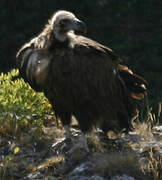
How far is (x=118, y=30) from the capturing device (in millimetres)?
19234

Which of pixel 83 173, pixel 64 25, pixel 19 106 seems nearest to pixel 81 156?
pixel 83 173

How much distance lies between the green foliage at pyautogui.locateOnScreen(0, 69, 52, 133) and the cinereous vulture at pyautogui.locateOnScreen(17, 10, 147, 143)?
26 cm

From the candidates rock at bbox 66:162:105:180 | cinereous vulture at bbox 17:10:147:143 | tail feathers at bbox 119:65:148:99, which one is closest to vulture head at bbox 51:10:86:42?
cinereous vulture at bbox 17:10:147:143

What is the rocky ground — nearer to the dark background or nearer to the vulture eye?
the vulture eye

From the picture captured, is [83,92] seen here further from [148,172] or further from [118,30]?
[118,30]

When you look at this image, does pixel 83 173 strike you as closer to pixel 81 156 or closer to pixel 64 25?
pixel 81 156

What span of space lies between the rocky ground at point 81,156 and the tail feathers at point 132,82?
1.54 feet

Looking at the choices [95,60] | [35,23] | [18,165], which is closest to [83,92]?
[95,60]

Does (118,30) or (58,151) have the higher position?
(118,30)

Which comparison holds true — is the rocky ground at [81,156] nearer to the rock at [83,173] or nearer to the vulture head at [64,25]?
the rock at [83,173]

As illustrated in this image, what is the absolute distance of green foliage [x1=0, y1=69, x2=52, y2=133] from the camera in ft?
28.3

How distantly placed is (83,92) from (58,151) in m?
0.79

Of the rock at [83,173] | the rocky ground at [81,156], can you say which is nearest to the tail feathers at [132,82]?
the rocky ground at [81,156]

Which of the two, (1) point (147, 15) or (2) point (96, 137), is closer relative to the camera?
(2) point (96, 137)
